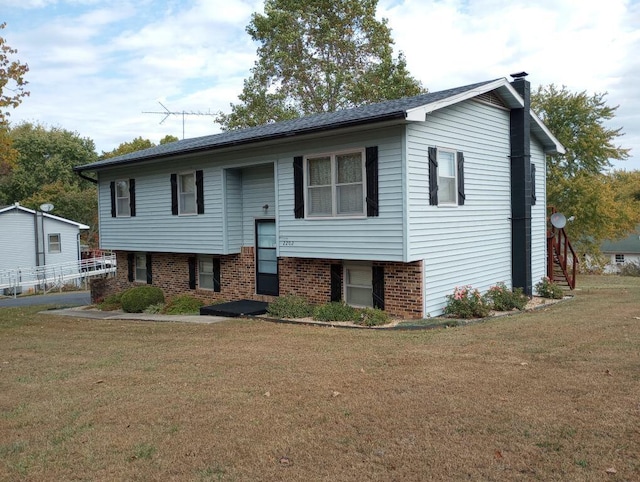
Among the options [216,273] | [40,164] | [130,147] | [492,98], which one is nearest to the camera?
[492,98]

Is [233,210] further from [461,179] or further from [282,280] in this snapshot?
[461,179]

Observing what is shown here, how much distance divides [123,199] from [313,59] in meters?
16.5

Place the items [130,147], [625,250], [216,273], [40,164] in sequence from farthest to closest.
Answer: [625,250] → [130,147] → [40,164] → [216,273]

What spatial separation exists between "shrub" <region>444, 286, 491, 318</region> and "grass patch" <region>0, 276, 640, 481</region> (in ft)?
6.86

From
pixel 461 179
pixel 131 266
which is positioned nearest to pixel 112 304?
pixel 131 266

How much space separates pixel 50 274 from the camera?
31.4 m

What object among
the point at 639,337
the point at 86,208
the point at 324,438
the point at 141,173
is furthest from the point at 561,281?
the point at 86,208

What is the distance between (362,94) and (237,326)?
20193 millimetres

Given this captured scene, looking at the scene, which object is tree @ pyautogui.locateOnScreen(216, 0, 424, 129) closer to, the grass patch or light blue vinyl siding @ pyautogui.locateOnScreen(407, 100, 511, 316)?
light blue vinyl siding @ pyautogui.locateOnScreen(407, 100, 511, 316)

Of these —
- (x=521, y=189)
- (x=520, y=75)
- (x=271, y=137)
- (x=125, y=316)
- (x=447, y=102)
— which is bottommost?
(x=125, y=316)

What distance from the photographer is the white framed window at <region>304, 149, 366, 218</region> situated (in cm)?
1156

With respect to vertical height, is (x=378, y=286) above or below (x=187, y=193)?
below

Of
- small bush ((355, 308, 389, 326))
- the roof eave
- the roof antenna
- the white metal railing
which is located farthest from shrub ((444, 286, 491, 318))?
the white metal railing

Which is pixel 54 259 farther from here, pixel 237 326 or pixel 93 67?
pixel 237 326
